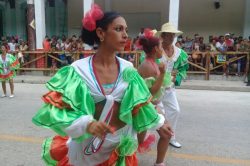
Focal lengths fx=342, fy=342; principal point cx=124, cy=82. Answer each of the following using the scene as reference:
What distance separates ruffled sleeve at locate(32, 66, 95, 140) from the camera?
80.7 inches

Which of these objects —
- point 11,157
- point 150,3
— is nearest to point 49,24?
point 150,3

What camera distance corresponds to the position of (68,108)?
83.8 inches

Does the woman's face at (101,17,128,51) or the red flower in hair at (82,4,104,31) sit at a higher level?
the red flower in hair at (82,4,104,31)

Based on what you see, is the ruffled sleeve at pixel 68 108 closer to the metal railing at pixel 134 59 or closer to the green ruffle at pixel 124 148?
the green ruffle at pixel 124 148

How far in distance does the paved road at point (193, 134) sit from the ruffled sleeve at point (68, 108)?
7.45 ft

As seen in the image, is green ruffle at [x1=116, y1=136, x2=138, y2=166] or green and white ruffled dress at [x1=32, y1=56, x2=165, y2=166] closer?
green and white ruffled dress at [x1=32, y1=56, x2=165, y2=166]

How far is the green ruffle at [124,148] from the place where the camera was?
7.71 feet

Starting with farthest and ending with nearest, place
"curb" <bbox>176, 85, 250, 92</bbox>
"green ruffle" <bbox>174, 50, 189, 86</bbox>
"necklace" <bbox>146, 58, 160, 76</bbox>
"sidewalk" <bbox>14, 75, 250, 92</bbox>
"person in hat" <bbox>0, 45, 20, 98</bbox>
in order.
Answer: "sidewalk" <bbox>14, 75, 250, 92</bbox> < "curb" <bbox>176, 85, 250, 92</bbox> < "person in hat" <bbox>0, 45, 20, 98</bbox> < "green ruffle" <bbox>174, 50, 189, 86</bbox> < "necklace" <bbox>146, 58, 160, 76</bbox>

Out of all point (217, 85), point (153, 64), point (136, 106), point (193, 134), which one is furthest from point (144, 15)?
point (136, 106)

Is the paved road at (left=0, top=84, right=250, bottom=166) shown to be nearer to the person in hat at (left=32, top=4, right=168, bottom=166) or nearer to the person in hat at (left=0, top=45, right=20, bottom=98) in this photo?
the person in hat at (left=0, top=45, right=20, bottom=98)

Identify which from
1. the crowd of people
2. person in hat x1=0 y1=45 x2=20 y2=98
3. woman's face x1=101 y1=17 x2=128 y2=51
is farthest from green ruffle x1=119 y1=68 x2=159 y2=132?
the crowd of people

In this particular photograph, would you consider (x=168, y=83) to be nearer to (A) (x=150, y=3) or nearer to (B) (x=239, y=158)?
(B) (x=239, y=158)

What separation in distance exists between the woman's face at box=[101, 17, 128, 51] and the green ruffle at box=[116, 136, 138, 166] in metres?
0.63

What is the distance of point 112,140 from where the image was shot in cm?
231
